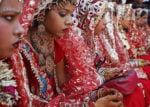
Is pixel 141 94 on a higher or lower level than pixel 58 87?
lower

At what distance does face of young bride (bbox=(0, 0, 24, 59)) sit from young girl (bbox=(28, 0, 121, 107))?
377 millimetres

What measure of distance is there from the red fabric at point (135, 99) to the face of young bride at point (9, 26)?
895 mm

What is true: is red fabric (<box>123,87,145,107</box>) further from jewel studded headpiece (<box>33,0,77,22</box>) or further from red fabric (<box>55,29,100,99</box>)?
jewel studded headpiece (<box>33,0,77,22</box>)

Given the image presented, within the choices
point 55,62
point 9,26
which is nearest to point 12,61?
point 9,26

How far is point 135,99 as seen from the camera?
1.62 meters

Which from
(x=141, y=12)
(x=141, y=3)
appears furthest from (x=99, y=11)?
(x=141, y=3)

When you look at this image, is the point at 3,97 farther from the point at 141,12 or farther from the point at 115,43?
the point at 141,12

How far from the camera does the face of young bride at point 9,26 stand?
0.85 meters

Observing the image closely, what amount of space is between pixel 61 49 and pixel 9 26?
0.50m

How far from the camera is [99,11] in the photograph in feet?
5.72

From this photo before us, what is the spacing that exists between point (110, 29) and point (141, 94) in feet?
2.42

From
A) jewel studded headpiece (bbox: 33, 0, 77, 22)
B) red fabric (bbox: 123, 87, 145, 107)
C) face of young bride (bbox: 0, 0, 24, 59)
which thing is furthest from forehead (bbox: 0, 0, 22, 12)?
red fabric (bbox: 123, 87, 145, 107)

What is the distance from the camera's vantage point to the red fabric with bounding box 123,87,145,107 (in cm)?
157

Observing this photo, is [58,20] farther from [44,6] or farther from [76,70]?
[76,70]
